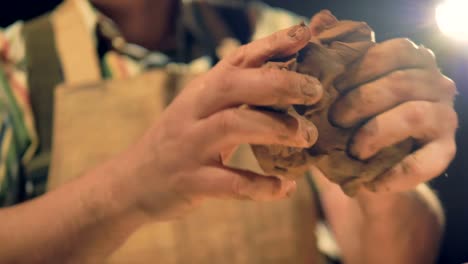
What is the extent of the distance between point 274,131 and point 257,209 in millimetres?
313

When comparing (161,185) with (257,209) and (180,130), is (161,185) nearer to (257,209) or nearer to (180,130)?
(180,130)

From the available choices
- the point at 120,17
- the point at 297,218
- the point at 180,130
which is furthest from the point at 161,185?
the point at 120,17

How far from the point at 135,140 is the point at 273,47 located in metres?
0.31

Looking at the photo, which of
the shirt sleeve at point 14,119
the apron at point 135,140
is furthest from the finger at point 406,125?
the shirt sleeve at point 14,119

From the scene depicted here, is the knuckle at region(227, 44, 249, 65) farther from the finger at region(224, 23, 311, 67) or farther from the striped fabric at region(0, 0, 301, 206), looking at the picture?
the striped fabric at region(0, 0, 301, 206)

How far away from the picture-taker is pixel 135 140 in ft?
1.86

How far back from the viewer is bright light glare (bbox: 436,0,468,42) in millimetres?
295

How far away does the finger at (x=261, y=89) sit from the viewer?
0.95ft

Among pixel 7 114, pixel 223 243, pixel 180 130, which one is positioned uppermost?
pixel 180 130

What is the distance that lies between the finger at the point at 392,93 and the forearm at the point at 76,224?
0.16 m

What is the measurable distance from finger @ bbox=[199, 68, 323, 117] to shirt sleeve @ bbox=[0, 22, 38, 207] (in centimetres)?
31

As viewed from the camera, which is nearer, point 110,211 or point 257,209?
point 110,211

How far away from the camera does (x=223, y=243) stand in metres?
0.59

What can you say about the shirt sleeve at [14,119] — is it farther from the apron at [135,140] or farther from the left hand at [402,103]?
the left hand at [402,103]
